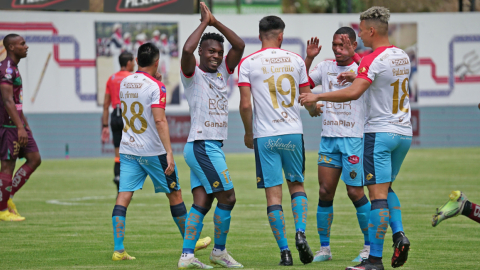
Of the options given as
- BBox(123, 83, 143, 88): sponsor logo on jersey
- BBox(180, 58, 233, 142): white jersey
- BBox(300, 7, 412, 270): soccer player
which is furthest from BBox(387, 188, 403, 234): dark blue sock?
BBox(123, 83, 143, 88): sponsor logo on jersey

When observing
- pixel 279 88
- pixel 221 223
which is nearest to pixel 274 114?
pixel 279 88

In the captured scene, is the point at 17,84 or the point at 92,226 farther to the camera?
the point at 17,84

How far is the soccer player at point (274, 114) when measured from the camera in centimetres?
615

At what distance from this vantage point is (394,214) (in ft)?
20.4

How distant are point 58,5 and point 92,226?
18113 mm

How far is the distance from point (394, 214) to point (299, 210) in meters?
0.93

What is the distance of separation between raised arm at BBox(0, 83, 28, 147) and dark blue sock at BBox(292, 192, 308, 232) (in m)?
4.69

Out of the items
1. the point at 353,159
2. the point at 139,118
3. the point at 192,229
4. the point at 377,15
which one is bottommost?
the point at 192,229

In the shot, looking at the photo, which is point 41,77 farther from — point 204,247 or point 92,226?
point 204,247

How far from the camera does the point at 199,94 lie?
621cm

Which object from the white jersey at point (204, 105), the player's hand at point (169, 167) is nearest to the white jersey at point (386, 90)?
the white jersey at point (204, 105)

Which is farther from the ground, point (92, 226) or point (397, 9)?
point (397, 9)

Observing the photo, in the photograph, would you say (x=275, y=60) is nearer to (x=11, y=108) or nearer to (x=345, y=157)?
(x=345, y=157)

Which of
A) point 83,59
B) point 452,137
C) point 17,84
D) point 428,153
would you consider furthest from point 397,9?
point 17,84
